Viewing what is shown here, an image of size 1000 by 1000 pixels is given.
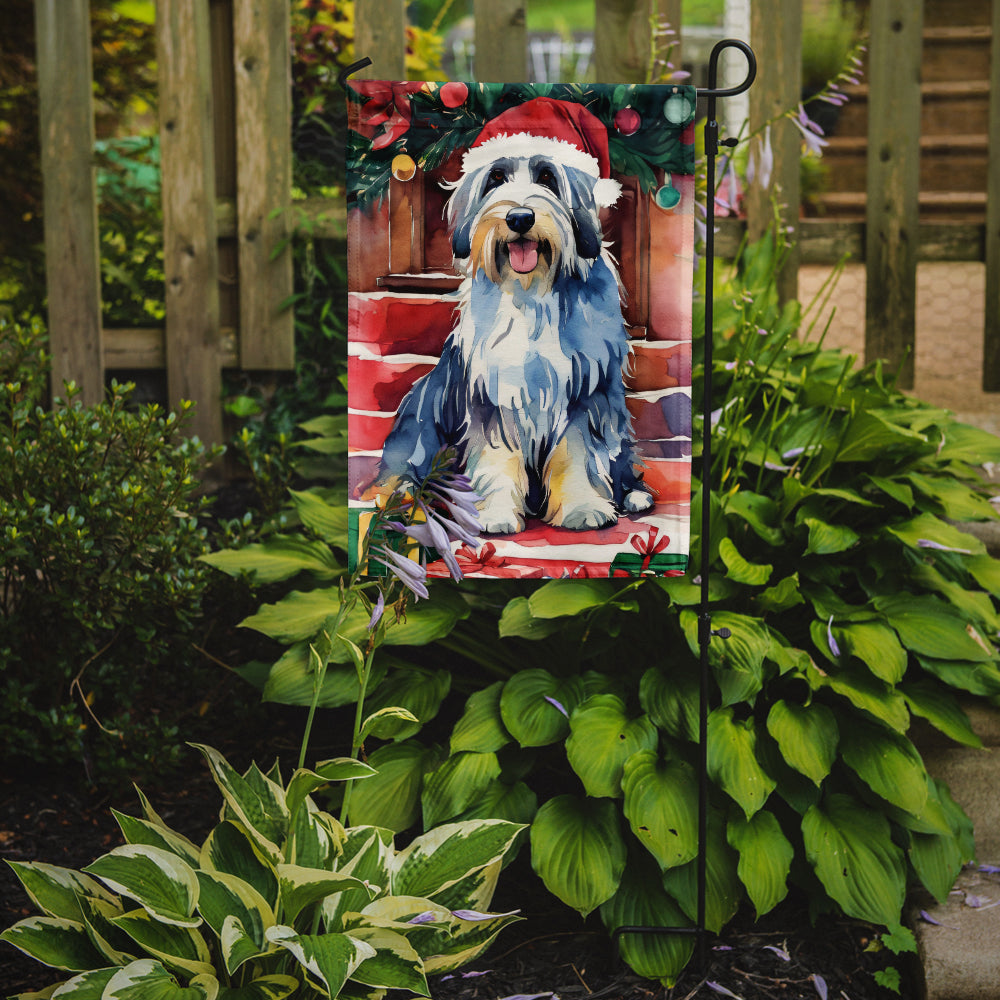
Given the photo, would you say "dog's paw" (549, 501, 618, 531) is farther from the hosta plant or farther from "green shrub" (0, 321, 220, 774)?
"green shrub" (0, 321, 220, 774)

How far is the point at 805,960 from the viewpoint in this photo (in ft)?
6.34

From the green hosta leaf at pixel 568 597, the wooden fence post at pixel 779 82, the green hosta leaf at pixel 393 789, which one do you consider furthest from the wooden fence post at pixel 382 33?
the green hosta leaf at pixel 393 789

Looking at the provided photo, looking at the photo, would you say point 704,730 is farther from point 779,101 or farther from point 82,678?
point 779,101

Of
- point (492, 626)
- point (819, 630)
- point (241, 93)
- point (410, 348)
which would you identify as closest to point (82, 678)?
point (492, 626)

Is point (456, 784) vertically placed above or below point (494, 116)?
below

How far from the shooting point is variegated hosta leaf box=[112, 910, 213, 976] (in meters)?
1.48

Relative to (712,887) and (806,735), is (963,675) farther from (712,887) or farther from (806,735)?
(712,887)

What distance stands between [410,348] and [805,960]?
136cm

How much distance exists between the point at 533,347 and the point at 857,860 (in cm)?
113

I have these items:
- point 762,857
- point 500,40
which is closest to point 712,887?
point 762,857

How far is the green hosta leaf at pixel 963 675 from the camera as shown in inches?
83.3

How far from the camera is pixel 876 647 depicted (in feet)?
6.59

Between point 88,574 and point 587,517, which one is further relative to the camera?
point 88,574

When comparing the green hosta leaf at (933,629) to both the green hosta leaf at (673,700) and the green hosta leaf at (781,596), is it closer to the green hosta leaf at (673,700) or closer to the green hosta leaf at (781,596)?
the green hosta leaf at (781,596)
